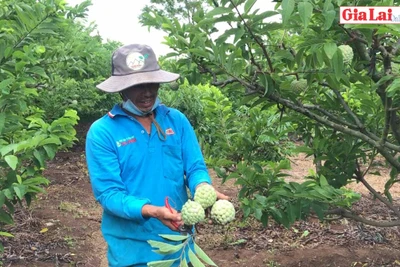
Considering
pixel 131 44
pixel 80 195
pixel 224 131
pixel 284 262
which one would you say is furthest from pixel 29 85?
pixel 80 195

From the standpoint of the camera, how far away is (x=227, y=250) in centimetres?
413

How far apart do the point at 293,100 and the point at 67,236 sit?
2.86 metres

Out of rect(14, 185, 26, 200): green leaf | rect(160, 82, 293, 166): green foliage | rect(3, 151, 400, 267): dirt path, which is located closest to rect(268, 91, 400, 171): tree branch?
rect(160, 82, 293, 166): green foliage

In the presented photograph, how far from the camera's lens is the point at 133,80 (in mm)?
1951

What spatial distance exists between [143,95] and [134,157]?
25cm

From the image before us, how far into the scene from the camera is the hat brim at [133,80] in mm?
1937

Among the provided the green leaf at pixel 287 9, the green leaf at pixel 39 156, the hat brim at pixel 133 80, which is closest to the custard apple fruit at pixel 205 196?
the hat brim at pixel 133 80

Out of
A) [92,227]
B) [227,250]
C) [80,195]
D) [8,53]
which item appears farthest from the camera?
[80,195]

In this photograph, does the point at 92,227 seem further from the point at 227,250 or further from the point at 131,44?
the point at 131,44

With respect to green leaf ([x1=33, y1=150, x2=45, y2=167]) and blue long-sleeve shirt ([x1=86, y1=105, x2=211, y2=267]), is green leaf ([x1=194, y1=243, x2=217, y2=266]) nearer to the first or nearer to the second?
blue long-sleeve shirt ([x1=86, y1=105, x2=211, y2=267])

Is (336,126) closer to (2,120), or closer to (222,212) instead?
(222,212)

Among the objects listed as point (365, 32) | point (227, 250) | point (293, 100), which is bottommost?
point (227, 250)

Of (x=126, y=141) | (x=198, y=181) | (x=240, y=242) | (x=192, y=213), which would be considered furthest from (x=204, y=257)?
(x=240, y=242)
